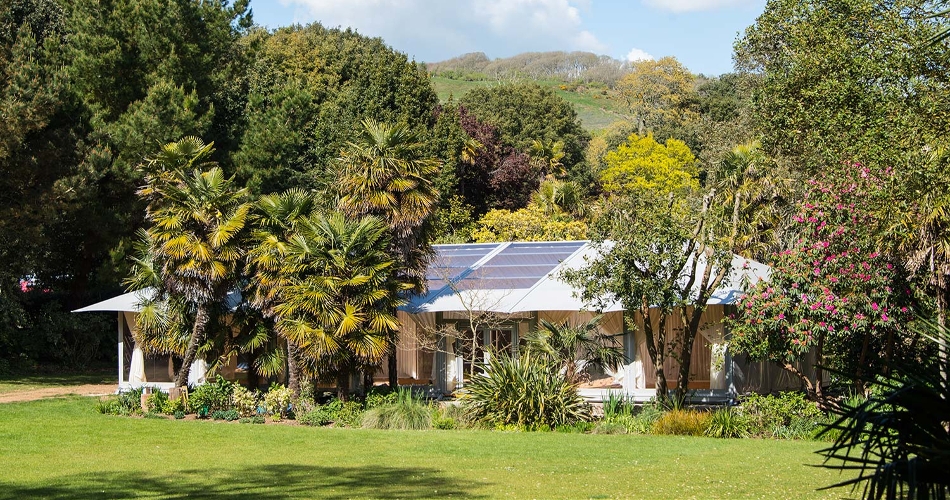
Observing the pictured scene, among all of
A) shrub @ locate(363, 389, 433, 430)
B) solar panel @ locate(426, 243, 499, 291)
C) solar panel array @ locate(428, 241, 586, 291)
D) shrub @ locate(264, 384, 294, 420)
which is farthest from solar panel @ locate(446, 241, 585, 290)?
shrub @ locate(264, 384, 294, 420)

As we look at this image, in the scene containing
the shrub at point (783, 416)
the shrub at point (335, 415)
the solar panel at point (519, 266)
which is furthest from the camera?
the solar panel at point (519, 266)

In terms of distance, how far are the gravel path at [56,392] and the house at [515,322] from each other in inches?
31.9

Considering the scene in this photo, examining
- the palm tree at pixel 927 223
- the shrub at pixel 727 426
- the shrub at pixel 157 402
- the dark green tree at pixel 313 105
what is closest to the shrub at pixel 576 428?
the shrub at pixel 727 426

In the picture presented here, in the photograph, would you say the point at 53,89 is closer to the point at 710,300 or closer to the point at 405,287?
the point at 405,287

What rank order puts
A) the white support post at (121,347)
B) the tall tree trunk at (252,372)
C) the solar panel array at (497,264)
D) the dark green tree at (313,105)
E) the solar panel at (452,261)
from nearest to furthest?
the tall tree trunk at (252,372) → the solar panel array at (497,264) → the solar panel at (452,261) → the white support post at (121,347) → the dark green tree at (313,105)

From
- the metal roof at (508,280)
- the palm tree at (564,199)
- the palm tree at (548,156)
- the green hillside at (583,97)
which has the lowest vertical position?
the metal roof at (508,280)

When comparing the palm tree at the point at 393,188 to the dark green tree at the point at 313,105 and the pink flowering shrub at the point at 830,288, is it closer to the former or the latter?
the dark green tree at the point at 313,105

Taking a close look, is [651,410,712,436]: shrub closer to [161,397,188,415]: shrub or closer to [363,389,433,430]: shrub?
[363,389,433,430]: shrub

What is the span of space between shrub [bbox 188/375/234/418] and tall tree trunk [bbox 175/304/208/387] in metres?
0.74

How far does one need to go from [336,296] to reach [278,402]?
2.63 meters

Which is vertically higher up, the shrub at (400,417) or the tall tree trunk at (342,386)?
the tall tree trunk at (342,386)

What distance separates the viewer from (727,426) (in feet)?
58.1

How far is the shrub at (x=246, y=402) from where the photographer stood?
2075 cm

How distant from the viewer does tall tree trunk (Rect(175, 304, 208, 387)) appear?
21.5 m
